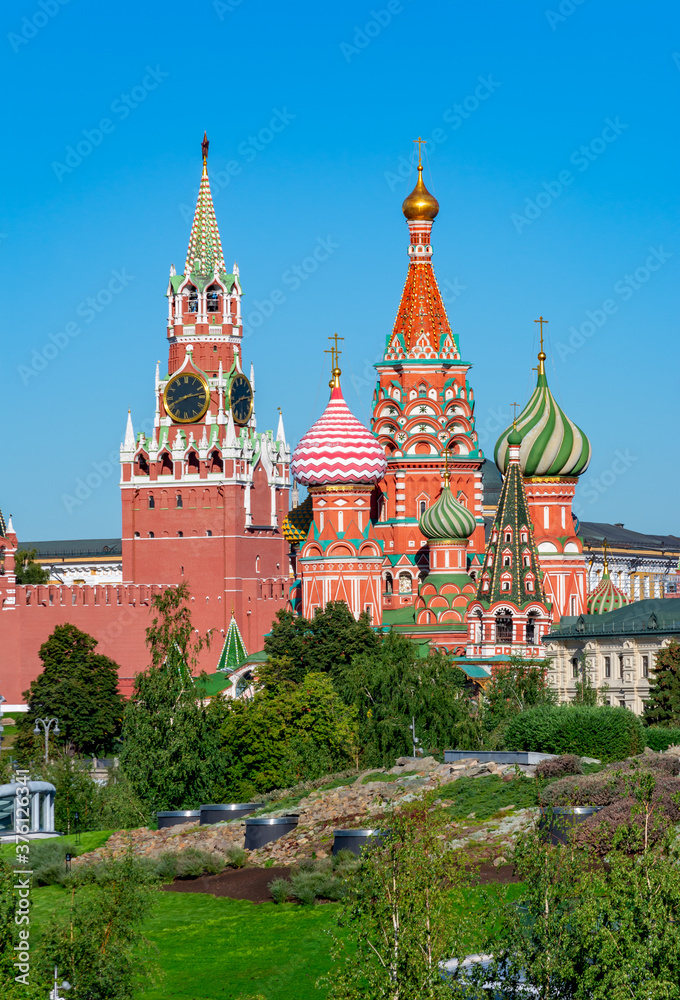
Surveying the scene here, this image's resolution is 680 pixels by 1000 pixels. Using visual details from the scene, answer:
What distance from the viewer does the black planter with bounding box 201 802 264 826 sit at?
43.8 metres

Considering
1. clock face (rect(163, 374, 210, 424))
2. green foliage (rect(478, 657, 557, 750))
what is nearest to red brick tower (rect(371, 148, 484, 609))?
green foliage (rect(478, 657, 557, 750))

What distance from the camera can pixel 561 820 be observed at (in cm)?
2803

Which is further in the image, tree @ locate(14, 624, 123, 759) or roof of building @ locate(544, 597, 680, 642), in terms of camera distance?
tree @ locate(14, 624, 123, 759)

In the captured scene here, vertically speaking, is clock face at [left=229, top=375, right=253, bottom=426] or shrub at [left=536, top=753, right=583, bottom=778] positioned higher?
clock face at [left=229, top=375, right=253, bottom=426]

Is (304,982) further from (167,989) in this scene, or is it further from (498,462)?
(498,462)

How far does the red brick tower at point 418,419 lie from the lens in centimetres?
7394

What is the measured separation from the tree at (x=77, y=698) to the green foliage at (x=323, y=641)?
739cm

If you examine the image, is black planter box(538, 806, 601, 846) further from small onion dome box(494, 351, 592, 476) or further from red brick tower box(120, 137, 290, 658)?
red brick tower box(120, 137, 290, 658)

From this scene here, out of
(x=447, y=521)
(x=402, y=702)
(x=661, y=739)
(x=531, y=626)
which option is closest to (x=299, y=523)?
(x=447, y=521)

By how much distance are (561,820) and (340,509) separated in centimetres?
4458

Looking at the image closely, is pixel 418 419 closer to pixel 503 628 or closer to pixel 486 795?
pixel 503 628

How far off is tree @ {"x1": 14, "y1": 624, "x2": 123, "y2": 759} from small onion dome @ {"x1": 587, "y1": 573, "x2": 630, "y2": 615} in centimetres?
1736

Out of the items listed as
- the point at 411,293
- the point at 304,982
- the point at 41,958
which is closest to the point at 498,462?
the point at 411,293

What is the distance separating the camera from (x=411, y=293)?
75750mm
